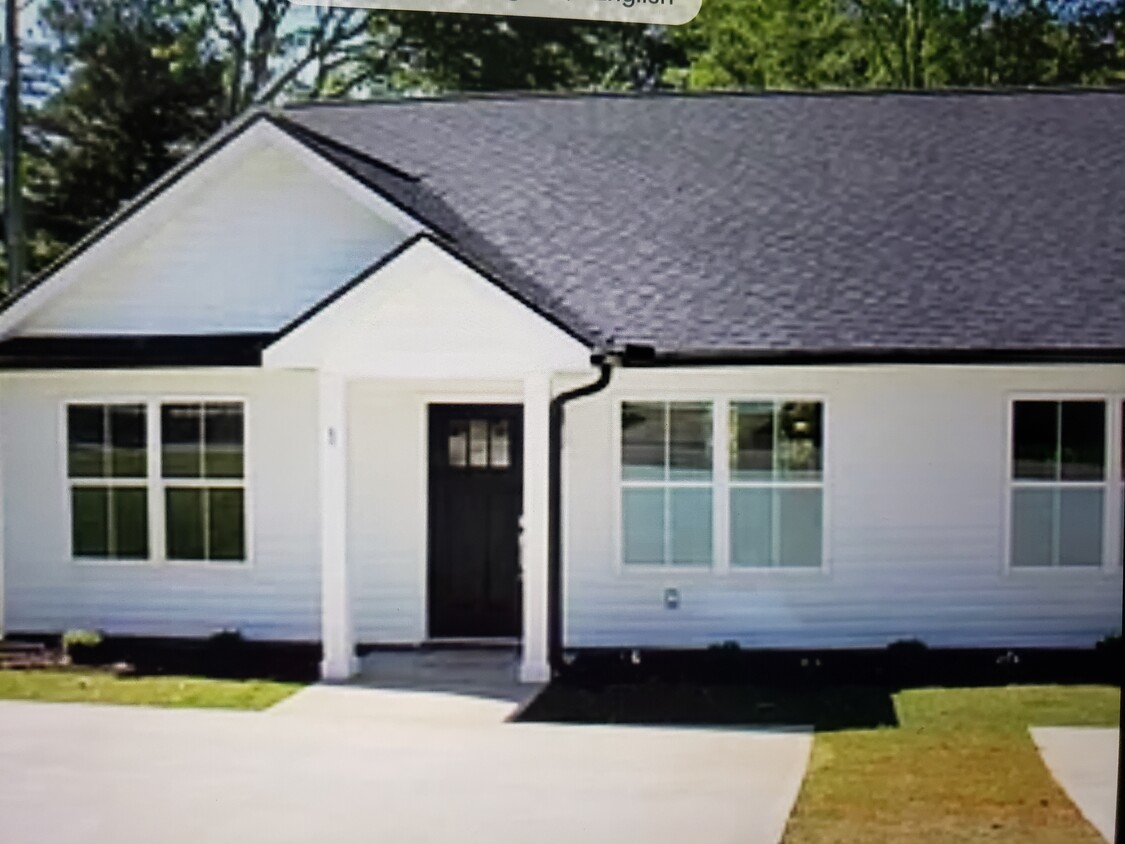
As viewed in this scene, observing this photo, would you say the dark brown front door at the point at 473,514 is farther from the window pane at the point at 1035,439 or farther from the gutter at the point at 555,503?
the window pane at the point at 1035,439

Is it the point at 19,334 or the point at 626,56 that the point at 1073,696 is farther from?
the point at 626,56

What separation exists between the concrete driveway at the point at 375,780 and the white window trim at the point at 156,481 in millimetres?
2066

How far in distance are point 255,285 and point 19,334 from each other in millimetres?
1722

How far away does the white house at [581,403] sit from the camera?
908 centimetres

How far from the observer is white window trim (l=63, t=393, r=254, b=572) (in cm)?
1001

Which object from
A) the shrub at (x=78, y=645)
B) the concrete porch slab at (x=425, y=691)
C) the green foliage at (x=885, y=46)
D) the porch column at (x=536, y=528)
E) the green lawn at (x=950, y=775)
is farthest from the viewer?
the green foliage at (x=885, y=46)

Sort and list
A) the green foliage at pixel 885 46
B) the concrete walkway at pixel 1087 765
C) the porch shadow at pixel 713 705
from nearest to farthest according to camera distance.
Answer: the concrete walkway at pixel 1087 765, the porch shadow at pixel 713 705, the green foliage at pixel 885 46

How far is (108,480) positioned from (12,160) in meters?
7.23

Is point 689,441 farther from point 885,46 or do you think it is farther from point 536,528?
point 885,46

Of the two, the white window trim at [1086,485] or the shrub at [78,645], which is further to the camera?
the shrub at [78,645]

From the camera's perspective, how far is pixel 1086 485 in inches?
371

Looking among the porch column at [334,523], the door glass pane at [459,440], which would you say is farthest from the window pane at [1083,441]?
the porch column at [334,523]

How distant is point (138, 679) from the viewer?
9.16m

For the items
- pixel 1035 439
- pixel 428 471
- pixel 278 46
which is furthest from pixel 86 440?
pixel 1035 439
